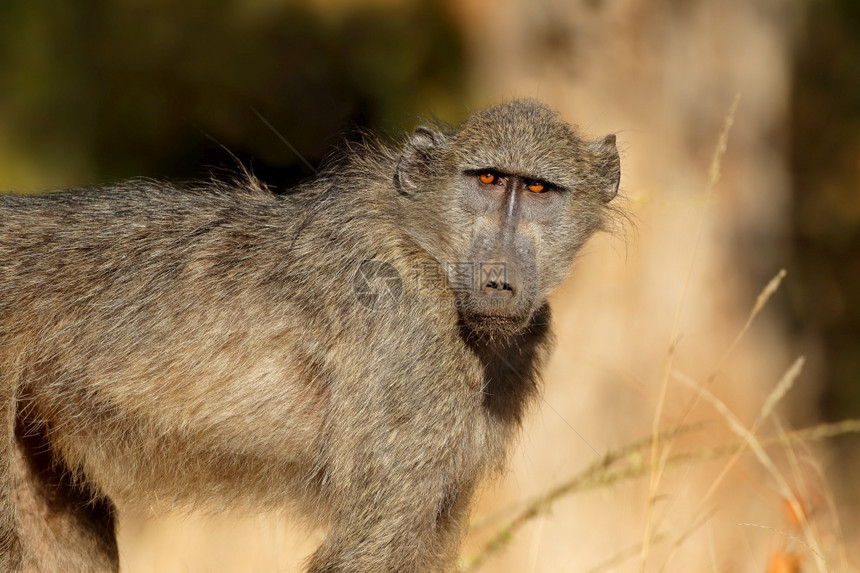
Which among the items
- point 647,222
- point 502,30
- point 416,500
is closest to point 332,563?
point 416,500

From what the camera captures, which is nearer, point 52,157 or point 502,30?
point 502,30

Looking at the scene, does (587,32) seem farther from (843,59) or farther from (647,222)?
(843,59)

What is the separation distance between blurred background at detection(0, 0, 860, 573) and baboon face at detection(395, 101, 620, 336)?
2.94 ft

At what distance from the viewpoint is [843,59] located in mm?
11031

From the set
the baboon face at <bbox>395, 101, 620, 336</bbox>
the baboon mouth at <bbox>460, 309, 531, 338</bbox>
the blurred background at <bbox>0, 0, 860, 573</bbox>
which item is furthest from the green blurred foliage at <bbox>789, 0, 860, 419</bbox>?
the baboon mouth at <bbox>460, 309, 531, 338</bbox>

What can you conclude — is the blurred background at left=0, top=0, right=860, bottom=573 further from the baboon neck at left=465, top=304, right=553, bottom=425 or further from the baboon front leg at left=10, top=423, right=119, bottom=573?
the baboon front leg at left=10, top=423, right=119, bottom=573

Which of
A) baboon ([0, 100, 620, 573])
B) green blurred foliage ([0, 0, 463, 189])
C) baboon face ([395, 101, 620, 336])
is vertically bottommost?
baboon ([0, 100, 620, 573])

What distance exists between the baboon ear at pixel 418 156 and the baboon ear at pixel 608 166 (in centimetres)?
60

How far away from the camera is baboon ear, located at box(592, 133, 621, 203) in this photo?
3.82 m

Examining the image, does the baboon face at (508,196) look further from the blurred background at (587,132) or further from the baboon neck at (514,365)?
the blurred background at (587,132)

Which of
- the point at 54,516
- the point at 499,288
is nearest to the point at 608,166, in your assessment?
the point at 499,288

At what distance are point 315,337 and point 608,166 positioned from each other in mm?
1278

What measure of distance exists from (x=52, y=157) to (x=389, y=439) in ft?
20.7

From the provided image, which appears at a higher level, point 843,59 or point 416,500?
point 843,59
